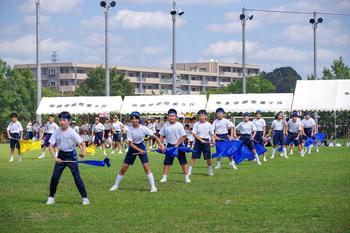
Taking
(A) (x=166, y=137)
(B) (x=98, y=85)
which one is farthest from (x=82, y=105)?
(B) (x=98, y=85)

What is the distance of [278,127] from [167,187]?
1615 cm

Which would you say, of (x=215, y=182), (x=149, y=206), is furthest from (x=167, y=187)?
(x=149, y=206)

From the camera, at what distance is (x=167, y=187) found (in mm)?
19078

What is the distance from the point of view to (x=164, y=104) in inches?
2031

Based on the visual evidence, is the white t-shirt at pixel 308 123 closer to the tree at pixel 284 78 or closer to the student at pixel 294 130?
the student at pixel 294 130

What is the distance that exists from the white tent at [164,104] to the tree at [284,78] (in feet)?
332

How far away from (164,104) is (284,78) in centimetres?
11197

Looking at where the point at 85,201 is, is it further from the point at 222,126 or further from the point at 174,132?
the point at 222,126

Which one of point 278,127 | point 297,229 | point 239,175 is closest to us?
point 297,229

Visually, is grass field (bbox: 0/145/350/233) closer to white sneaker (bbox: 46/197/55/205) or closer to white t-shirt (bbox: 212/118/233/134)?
white sneaker (bbox: 46/197/55/205)

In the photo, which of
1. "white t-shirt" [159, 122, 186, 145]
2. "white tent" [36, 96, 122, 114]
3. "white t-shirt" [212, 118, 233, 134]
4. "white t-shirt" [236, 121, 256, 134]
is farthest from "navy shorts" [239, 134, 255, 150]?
"white tent" [36, 96, 122, 114]

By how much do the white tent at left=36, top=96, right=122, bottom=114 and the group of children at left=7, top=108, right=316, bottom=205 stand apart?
8118 mm

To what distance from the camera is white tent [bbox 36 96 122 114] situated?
52875 millimetres

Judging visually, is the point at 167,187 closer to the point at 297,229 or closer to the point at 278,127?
the point at 297,229
